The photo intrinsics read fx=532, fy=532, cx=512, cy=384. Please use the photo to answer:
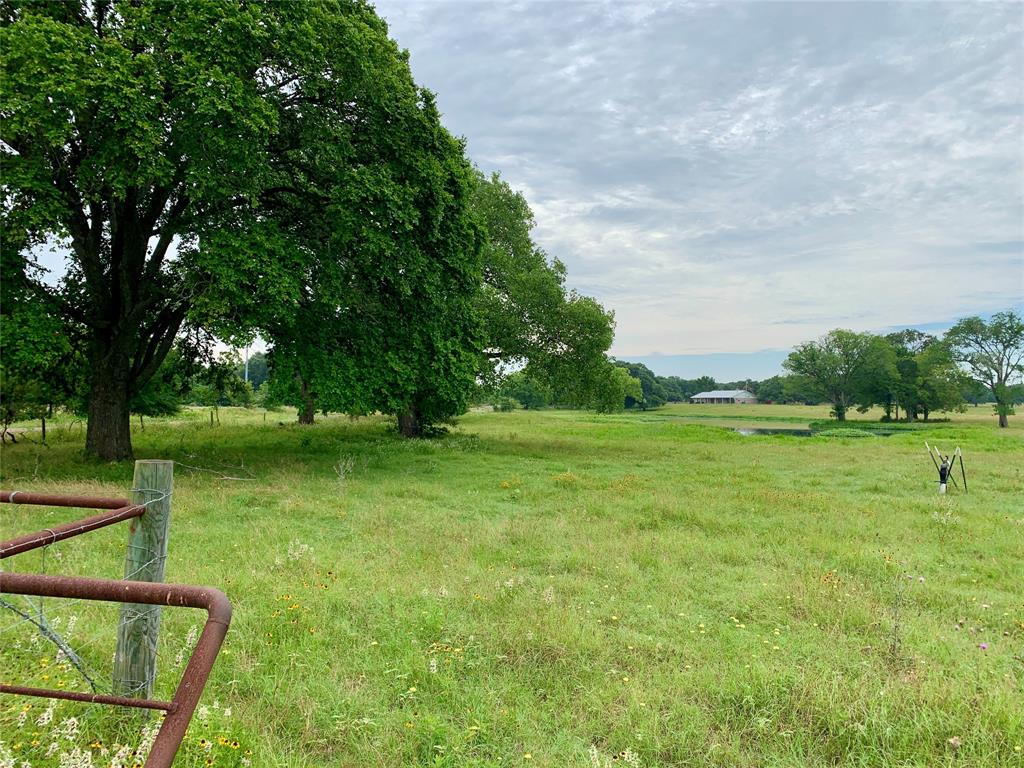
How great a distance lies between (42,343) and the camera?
11.5 meters

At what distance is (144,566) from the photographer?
3547mm

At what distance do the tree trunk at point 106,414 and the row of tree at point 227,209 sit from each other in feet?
0.15

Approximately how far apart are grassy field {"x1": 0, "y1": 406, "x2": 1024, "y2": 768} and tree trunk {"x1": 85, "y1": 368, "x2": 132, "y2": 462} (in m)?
3.44

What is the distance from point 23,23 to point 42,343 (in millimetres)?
6342

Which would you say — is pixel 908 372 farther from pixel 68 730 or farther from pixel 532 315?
pixel 68 730

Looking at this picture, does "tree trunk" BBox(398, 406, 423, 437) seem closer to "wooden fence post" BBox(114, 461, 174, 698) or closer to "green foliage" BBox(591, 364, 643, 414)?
"green foliage" BBox(591, 364, 643, 414)

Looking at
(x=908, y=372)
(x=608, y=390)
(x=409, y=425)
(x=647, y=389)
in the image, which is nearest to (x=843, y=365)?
(x=908, y=372)

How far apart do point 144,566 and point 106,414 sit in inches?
571

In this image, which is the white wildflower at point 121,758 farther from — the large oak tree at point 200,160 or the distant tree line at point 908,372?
the distant tree line at point 908,372

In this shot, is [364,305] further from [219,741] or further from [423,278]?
[219,741]

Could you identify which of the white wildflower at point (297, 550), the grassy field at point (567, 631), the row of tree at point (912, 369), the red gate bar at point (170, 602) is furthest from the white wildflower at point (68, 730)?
the row of tree at point (912, 369)

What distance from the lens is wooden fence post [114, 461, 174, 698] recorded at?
3535 millimetres

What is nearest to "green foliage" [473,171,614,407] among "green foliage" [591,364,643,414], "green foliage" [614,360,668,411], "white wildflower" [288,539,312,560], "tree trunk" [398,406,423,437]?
"green foliage" [591,364,643,414]

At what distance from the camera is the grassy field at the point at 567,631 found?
3674mm
